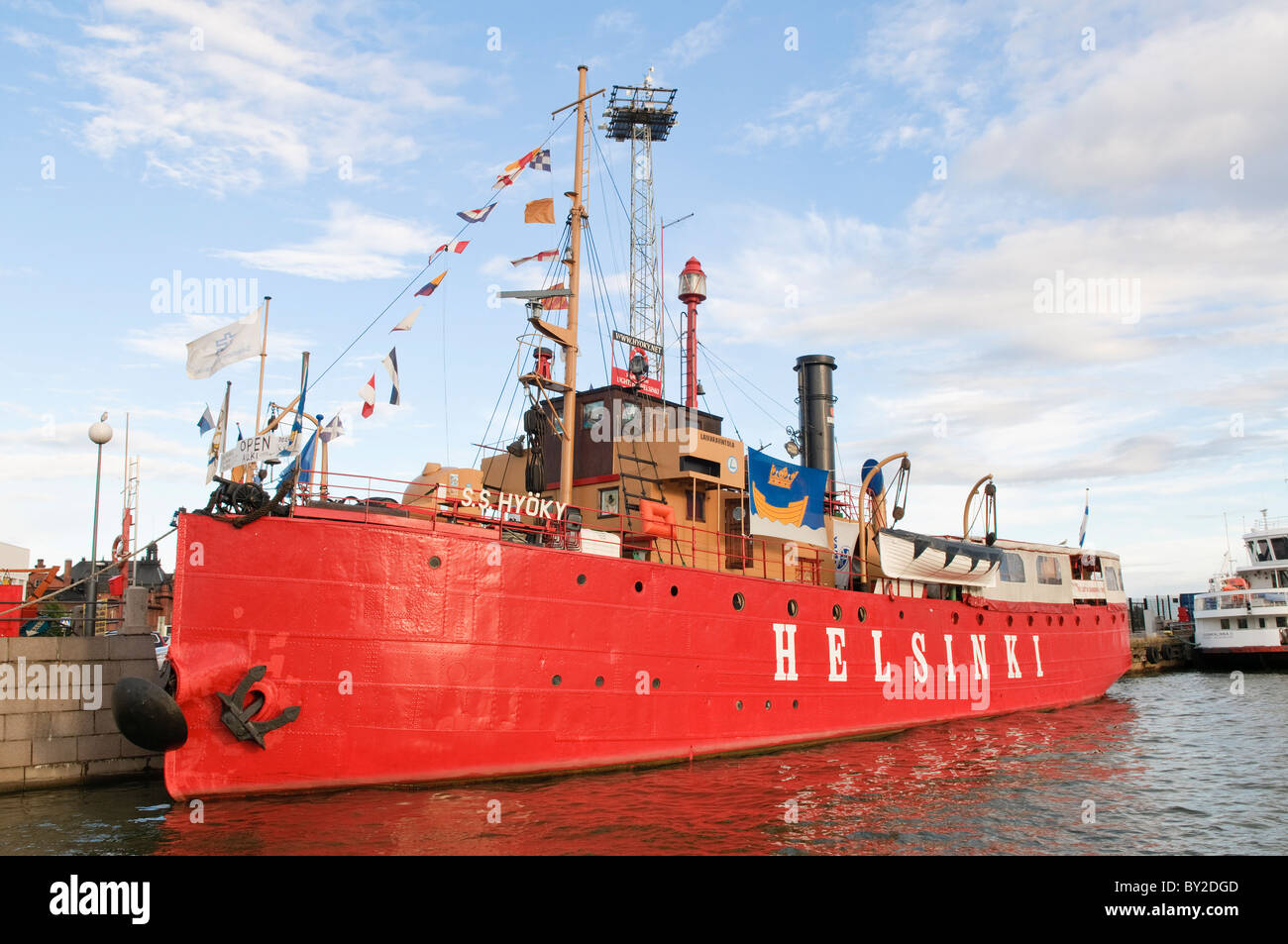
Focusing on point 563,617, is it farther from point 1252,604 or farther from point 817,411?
point 1252,604

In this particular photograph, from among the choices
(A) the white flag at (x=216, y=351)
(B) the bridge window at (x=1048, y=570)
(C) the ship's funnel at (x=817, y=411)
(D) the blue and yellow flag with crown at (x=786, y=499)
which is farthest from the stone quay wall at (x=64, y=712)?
(B) the bridge window at (x=1048, y=570)

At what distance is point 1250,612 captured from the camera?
153 feet

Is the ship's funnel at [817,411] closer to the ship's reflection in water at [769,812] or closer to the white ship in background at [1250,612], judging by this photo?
the ship's reflection in water at [769,812]

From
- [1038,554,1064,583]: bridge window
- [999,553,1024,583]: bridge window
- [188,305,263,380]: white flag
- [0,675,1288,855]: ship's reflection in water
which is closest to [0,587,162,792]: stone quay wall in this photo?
[0,675,1288,855]: ship's reflection in water

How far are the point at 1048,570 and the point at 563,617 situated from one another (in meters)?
19.7

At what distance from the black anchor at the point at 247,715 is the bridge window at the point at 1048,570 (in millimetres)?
23460

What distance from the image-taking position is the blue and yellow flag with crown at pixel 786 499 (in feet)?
64.0

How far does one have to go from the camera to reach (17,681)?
15.4m

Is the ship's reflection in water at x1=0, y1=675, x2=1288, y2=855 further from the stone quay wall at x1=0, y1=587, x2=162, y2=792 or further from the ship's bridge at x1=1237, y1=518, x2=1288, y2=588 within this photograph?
the ship's bridge at x1=1237, y1=518, x2=1288, y2=588

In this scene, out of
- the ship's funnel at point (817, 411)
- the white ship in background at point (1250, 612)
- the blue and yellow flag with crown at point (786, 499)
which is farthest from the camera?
the white ship in background at point (1250, 612)
